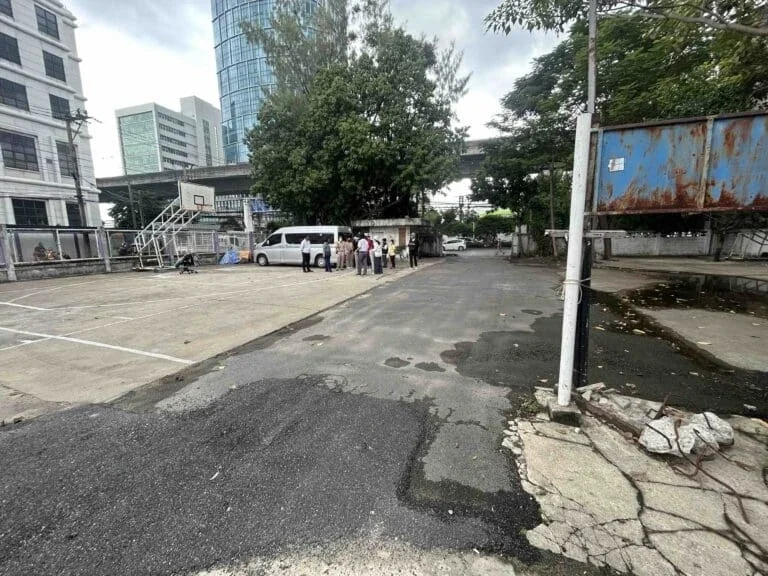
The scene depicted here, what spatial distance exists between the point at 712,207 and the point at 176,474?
14.1ft

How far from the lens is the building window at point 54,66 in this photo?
88.4ft

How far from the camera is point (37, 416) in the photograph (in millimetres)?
3275

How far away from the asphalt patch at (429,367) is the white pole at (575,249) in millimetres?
1431

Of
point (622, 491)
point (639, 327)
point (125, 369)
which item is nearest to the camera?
point (622, 491)

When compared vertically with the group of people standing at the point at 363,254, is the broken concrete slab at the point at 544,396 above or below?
below

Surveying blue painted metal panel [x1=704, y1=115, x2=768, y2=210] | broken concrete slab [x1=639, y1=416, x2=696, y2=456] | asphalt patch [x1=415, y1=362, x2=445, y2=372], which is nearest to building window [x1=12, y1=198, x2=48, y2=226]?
asphalt patch [x1=415, y1=362, x2=445, y2=372]

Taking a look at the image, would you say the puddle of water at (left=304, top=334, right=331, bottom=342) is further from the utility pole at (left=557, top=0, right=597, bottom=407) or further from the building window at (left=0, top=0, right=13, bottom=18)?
the building window at (left=0, top=0, right=13, bottom=18)

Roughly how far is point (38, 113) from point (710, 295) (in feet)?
129

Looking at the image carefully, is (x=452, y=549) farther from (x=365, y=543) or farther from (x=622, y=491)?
(x=622, y=491)

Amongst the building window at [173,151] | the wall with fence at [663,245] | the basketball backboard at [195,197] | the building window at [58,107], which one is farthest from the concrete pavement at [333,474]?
the building window at [173,151]

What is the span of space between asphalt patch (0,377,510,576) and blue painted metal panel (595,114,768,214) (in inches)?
97.8

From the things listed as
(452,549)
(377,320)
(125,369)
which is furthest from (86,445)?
(377,320)

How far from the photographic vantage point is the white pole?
9.33ft

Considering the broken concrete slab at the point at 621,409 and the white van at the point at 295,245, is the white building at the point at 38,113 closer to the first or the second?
the white van at the point at 295,245
